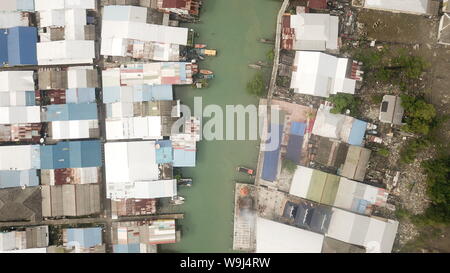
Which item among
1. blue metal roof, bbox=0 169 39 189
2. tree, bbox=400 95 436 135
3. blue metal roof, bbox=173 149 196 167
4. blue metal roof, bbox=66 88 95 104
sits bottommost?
blue metal roof, bbox=0 169 39 189

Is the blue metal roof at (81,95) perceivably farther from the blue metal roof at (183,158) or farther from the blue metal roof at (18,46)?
the blue metal roof at (183,158)

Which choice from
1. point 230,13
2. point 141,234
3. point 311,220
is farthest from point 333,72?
point 141,234

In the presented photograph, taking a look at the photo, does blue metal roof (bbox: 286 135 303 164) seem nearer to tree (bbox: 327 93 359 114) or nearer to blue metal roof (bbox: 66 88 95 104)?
tree (bbox: 327 93 359 114)

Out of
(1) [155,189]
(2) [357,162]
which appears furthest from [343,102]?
(1) [155,189]

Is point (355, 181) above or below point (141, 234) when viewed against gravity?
above

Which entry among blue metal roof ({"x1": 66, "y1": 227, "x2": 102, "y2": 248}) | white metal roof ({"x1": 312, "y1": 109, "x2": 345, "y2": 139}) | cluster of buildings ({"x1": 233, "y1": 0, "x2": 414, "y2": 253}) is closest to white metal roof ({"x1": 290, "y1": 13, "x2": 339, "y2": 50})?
cluster of buildings ({"x1": 233, "y1": 0, "x2": 414, "y2": 253})

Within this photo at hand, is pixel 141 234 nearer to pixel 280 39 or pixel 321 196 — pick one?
pixel 321 196
